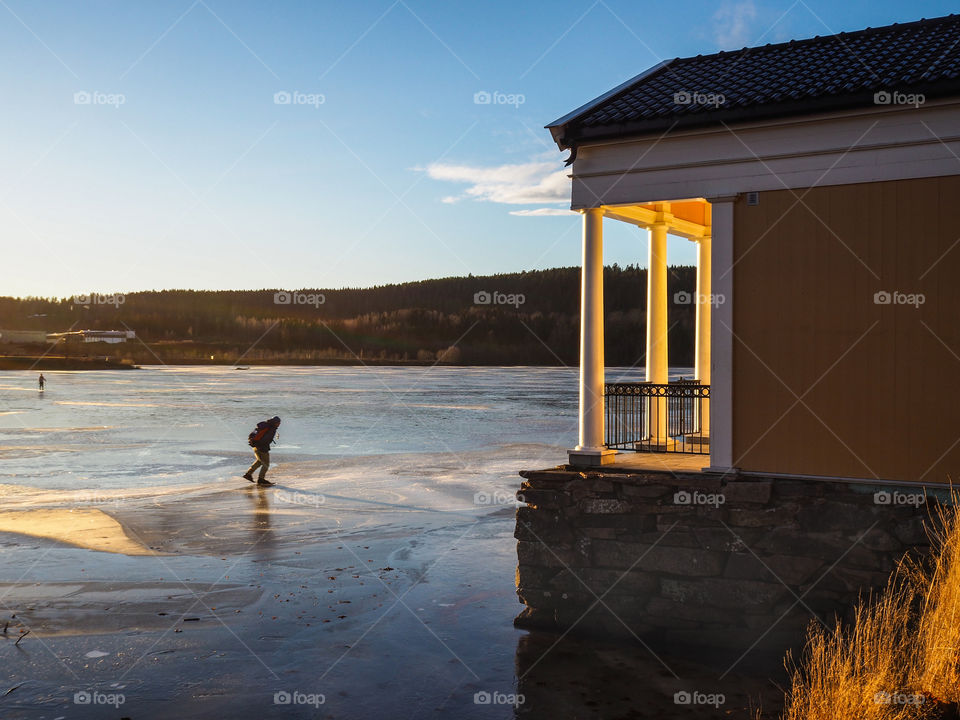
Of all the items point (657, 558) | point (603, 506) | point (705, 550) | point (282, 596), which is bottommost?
point (282, 596)

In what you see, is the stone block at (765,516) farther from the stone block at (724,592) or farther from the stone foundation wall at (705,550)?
the stone block at (724,592)

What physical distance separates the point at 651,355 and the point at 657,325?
50 cm

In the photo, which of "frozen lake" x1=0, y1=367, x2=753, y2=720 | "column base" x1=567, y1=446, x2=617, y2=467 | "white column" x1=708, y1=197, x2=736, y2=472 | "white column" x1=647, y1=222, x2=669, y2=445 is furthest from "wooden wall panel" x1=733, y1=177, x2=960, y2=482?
"frozen lake" x1=0, y1=367, x2=753, y2=720

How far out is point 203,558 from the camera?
13.6m

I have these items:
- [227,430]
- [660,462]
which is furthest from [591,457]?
[227,430]

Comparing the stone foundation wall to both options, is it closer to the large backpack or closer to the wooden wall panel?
the wooden wall panel

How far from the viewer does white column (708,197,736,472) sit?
36.2ft

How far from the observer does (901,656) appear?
8188mm

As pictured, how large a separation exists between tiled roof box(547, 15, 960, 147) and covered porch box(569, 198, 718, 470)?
4.09 ft

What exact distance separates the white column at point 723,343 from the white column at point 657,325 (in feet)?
7.74

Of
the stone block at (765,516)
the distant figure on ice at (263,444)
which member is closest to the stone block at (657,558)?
the stone block at (765,516)

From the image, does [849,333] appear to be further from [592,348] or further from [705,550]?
[592,348]

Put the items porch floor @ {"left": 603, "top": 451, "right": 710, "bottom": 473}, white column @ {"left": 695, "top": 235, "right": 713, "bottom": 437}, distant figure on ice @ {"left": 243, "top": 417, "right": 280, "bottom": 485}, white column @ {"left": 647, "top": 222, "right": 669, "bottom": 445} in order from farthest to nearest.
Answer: distant figure on ice @ {"left": 243, "top": 417, "right": 280, "bottom": 485} → white column @ {"left": 695, "top": 235, "right": 713, "bottom": 437} → white column @ {"left": 647, "top": 222, "right": 669, "bottom": 445} → porch floor @ {"left": 603, "top": 451, "right": 710, "bottom": 473}

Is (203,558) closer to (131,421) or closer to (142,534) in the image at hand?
(142,534)
